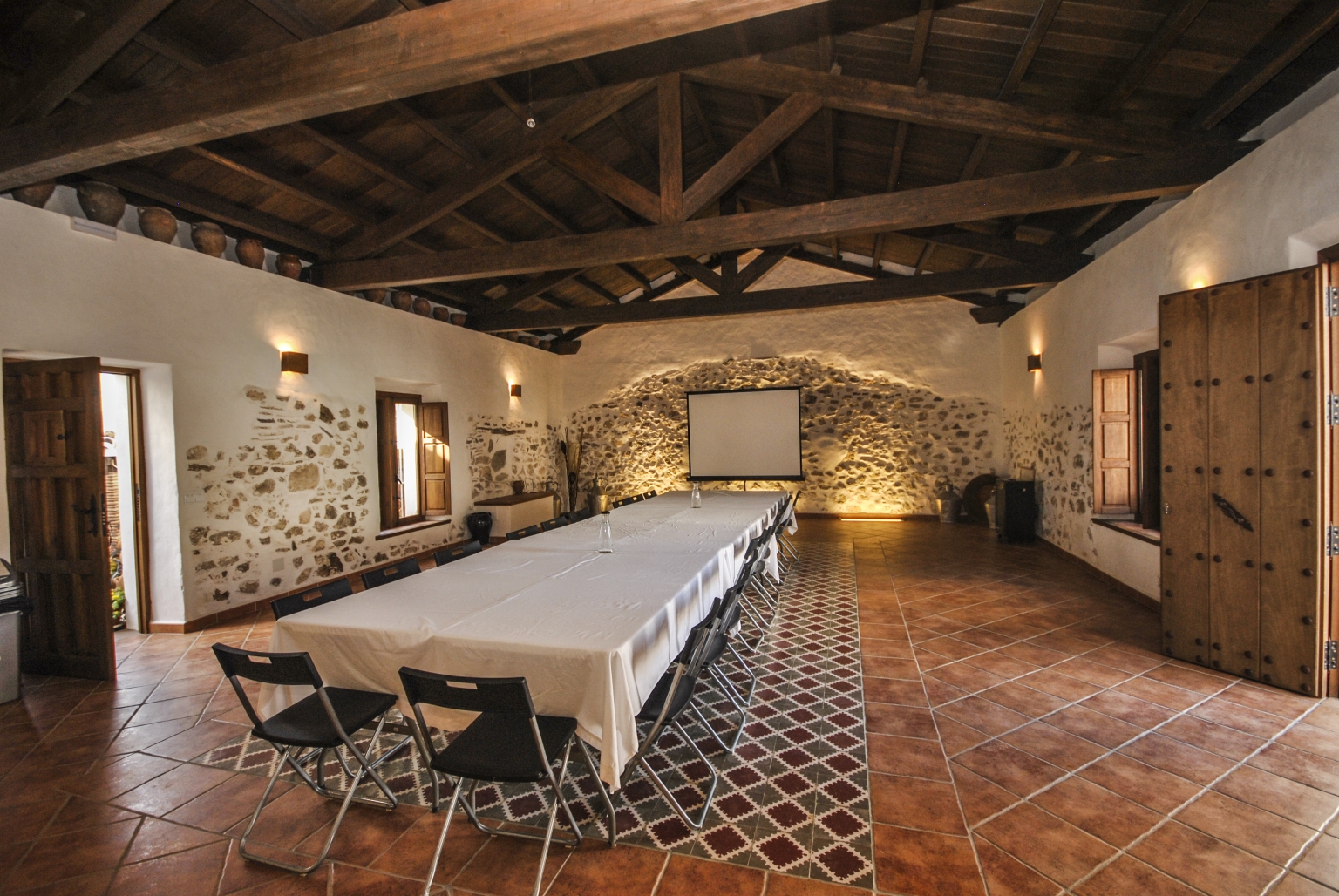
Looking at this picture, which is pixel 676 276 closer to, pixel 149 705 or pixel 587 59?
pixel 587 59

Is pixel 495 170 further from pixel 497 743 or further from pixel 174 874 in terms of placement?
pixel 174 874

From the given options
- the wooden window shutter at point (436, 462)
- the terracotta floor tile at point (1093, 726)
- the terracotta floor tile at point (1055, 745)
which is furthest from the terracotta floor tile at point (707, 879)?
the wooden window shutter at point (436, 462)

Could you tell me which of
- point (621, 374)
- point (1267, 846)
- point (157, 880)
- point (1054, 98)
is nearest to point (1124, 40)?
point (1054, 98)

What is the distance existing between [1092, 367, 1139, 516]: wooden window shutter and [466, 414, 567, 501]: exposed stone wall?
22.9 feet

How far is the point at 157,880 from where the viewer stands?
1.85m

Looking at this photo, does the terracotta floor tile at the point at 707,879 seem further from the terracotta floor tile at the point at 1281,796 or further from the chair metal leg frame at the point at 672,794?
the terracotta floor tile at the point at 1281,796

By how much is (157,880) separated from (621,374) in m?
8.77

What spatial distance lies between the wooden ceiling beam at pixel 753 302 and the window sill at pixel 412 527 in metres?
2.73

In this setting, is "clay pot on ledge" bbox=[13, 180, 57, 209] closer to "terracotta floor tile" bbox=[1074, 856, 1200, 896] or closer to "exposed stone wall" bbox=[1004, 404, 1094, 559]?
"terracotta floor tile" bbox=[1074, 856, 1200, 896]

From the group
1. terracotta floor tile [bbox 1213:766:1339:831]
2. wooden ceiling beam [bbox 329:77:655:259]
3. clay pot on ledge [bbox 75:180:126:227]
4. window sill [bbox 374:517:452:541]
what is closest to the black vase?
window sill [bbox 374:517:452:541]

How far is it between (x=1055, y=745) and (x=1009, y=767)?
1.08ft

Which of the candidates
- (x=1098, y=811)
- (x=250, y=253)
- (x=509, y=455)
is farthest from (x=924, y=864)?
(x=509, y=455)

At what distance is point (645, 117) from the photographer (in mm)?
5430

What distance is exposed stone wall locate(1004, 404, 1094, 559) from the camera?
5.45 meters
